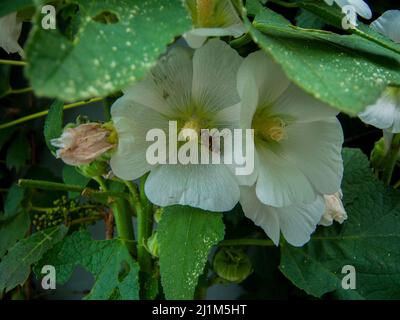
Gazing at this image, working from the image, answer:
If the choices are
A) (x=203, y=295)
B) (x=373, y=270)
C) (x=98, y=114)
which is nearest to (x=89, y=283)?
(x=98, y=114)

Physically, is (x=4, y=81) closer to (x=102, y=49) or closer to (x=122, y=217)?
(x=122, y=217)

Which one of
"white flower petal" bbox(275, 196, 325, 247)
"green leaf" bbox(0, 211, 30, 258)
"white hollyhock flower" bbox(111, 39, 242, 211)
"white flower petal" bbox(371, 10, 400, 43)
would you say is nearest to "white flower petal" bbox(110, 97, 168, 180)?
"white hollyhock flower" bbox(111, 39, 242, 211)

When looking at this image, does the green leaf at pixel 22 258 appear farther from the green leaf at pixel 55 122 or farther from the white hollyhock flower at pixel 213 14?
the white hollyhock flower at pixel 213 14

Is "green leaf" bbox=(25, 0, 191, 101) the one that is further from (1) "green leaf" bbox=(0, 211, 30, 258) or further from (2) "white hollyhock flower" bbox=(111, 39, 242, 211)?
(1) "green leaf" bbox=(0, 211, 30, 258)

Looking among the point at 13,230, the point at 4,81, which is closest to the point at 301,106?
the point at 13,230

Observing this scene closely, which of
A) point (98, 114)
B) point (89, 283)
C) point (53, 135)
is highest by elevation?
point (53, 135)

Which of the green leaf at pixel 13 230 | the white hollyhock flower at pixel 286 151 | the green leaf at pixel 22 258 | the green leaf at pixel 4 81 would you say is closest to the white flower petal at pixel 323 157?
the white hollyhock flower at pixel 286 151

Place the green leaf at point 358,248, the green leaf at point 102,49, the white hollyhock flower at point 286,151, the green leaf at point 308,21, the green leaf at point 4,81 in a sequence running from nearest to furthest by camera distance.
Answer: the green leaf at point 102,49 < the white hollyhock flower at point 286,151 < the green leaf at point 358,248 < the green leaf at point 308,21 < the green leaf at point 4,81
